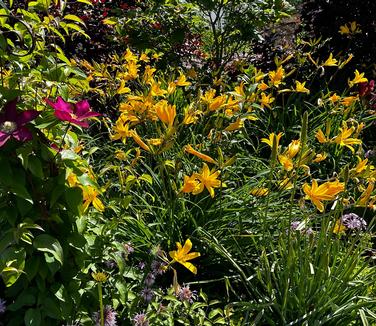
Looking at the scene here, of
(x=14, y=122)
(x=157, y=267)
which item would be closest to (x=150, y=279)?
(x=157, y=267)

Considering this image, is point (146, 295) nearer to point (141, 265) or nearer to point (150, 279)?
point (150, 279)

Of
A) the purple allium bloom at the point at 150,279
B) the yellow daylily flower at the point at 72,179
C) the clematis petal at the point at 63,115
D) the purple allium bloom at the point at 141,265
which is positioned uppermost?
the clematis petal at the point at 63,115

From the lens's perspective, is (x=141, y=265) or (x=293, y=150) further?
(x=141, y=265)

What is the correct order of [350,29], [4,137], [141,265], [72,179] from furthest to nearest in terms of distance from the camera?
[350,29], [141,265], [72,179], [4,137]

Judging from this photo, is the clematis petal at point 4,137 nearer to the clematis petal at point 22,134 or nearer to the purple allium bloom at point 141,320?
the clematis petal at point 22,134

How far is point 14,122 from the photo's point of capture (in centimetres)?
161

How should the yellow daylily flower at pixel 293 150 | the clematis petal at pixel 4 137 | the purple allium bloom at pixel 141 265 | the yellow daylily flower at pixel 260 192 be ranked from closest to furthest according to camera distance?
the clematis petal at pixel 4 137 → the yellow daylily flower at pixel 293 150 → the purple allium bloom at pixel 141 265 → the yellow daylily flower at pixel 260 192

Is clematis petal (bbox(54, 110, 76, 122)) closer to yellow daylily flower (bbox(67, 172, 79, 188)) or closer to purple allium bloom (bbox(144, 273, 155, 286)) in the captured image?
yellow daylily flower (bbox(67, 172, 79, 188))

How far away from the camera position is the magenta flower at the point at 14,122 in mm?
1572

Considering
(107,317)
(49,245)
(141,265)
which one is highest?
(49,245)

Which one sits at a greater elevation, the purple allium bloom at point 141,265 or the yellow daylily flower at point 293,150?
the yellow daylily flower at point 293,150

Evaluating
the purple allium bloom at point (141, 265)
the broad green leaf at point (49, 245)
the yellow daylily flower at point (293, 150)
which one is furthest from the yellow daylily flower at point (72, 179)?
the yellow daylily flower at point (293, 150)

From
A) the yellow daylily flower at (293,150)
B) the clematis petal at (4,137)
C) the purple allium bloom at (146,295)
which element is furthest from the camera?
the yellow daylily flower at (293,150)

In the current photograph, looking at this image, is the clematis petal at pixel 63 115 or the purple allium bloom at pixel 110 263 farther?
the purple allium bloom at pixel 110 263
